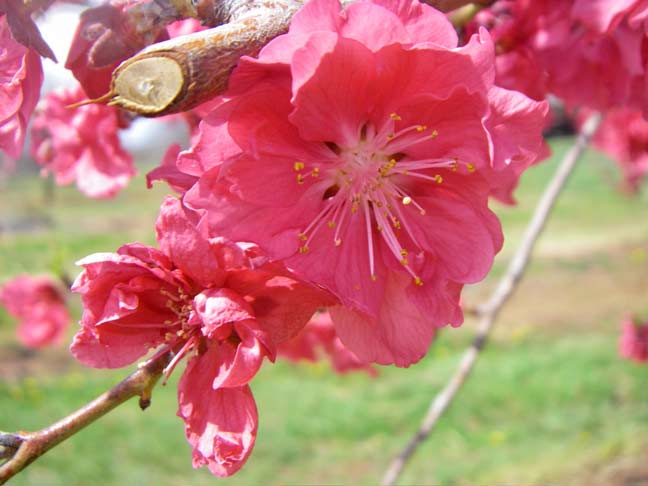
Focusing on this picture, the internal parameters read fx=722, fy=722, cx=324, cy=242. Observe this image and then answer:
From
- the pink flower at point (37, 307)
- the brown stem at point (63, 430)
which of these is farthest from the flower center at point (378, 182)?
the pink flower at point (37, 307)

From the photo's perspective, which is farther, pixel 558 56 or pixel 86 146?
pixel 86 146

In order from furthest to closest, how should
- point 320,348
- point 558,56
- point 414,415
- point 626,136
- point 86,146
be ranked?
point 414,415 → point 626,136 → point 320,348 → point 86,146 → point 558,56

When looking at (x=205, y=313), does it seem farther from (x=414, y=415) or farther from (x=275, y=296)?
(x=414, y=415)

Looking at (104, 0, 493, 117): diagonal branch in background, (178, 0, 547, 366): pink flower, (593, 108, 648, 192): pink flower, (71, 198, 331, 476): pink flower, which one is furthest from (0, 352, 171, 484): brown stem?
(593, 108, 648, 192): pink flower

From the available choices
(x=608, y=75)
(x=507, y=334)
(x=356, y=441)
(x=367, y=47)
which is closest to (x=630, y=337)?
(x=356, y=441)

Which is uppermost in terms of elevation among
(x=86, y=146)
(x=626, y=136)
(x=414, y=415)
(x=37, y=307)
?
(x=86, y=146)

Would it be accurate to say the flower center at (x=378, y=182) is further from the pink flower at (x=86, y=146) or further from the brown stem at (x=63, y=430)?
the pink flower at (x=86, y=146)

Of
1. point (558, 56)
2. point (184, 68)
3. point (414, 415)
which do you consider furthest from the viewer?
point (414, 415)

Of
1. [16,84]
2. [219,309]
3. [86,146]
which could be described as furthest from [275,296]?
[86,146]
